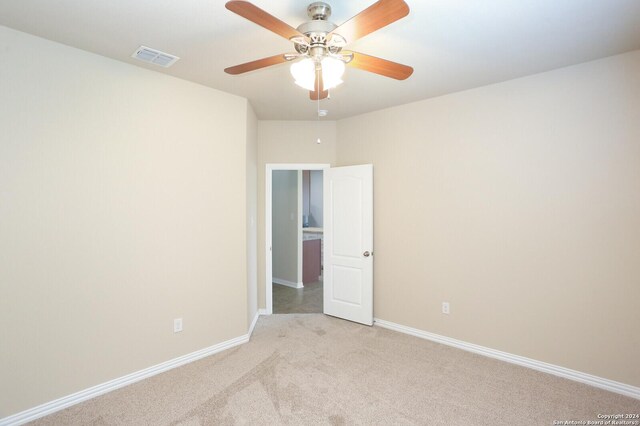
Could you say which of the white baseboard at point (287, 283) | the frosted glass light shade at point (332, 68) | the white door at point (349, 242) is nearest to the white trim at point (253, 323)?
the white door at point (349, 242)

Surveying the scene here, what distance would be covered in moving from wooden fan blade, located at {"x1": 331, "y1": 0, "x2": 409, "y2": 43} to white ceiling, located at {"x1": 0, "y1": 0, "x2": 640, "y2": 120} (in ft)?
1.25

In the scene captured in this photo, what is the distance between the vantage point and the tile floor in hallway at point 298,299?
453 centimetres

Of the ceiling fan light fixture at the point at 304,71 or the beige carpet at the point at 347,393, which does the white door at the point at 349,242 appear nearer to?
the beige carpet at the point at 347,393

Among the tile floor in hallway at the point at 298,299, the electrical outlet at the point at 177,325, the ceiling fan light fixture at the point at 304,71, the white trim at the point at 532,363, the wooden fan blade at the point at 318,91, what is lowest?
the white trim at the point at 532,363

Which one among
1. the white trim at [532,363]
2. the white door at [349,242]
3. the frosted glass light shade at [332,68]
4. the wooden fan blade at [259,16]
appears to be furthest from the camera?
the white door at [349,242]

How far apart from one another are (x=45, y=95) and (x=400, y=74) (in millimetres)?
2358

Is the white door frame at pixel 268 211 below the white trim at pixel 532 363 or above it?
above

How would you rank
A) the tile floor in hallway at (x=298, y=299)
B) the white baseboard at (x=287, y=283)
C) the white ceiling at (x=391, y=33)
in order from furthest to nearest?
the white baseboard at (x=287, y=283), the tile floor in hallway at (x=298, y=299), the white ceiling at (x=391, y=33)

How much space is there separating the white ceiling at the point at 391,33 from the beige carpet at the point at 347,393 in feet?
8.33

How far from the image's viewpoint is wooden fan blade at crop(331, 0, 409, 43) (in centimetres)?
134

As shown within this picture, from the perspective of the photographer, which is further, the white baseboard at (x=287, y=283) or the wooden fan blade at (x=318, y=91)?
the white baseboard at (x=287, y=283)

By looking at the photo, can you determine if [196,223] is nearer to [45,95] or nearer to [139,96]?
[139,96]

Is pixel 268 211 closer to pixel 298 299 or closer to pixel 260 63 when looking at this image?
pixel 298 299

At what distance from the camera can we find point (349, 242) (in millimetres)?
4121
